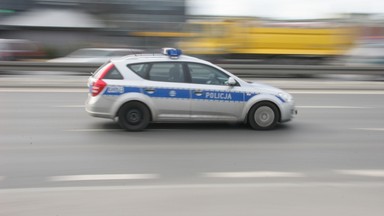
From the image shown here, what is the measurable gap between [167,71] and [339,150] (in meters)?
3.26

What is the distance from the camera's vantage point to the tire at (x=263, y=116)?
8.86 metres

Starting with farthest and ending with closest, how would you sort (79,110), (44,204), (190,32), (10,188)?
(190,32) < (79,110) < (10,188) < (44,204)

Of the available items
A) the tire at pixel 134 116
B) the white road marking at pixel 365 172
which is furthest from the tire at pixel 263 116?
the white road marking at pixel 365 172

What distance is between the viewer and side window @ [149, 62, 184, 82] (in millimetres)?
8742

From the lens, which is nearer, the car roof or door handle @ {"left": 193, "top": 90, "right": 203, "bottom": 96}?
door handle @ {"left": 193, "top": 90, "right": 203, "bottom": 96}

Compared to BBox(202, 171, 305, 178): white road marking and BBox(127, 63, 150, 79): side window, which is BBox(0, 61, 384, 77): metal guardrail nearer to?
BBox(127, 63, 150, 79): side window

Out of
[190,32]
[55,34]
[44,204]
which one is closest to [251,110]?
[44,204]

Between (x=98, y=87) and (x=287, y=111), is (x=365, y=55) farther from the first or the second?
(x=98, y=87)

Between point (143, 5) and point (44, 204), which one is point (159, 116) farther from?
point (143, 5)

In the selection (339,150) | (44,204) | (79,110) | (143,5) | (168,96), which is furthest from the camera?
(143,5)

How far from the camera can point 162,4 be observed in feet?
157

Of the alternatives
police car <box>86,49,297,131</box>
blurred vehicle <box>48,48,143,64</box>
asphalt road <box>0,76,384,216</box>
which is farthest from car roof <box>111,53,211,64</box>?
blurred vehicle <box>48,48,143,64</box>

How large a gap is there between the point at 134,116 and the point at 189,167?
2.63 meters

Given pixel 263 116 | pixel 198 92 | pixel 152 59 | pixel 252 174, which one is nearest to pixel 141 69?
pixel 152 59
